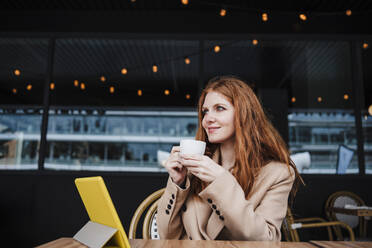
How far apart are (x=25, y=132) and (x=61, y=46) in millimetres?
1462

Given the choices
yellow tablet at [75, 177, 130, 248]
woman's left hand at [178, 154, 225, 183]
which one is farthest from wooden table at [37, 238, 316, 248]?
woman's left hand at [178, 154, 225, 183]

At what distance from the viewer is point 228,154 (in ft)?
4.74

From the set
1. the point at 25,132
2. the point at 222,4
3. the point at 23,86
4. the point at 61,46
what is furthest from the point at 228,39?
the point at 23,86

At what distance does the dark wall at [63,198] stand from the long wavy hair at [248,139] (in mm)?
2387

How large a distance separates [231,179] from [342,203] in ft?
8.96

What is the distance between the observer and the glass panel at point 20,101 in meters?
4.47

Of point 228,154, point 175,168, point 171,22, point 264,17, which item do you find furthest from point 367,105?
point 175,168

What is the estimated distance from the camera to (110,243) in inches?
32.6

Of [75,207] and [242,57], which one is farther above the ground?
[242,57]

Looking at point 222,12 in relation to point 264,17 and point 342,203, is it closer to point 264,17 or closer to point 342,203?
point 264,17

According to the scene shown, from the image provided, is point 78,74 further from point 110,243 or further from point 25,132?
point 110,243

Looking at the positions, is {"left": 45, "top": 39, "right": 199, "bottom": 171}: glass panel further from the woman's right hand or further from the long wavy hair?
the woman's right hand

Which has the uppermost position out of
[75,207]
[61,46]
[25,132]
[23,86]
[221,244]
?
[61,46]

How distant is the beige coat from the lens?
105cm
